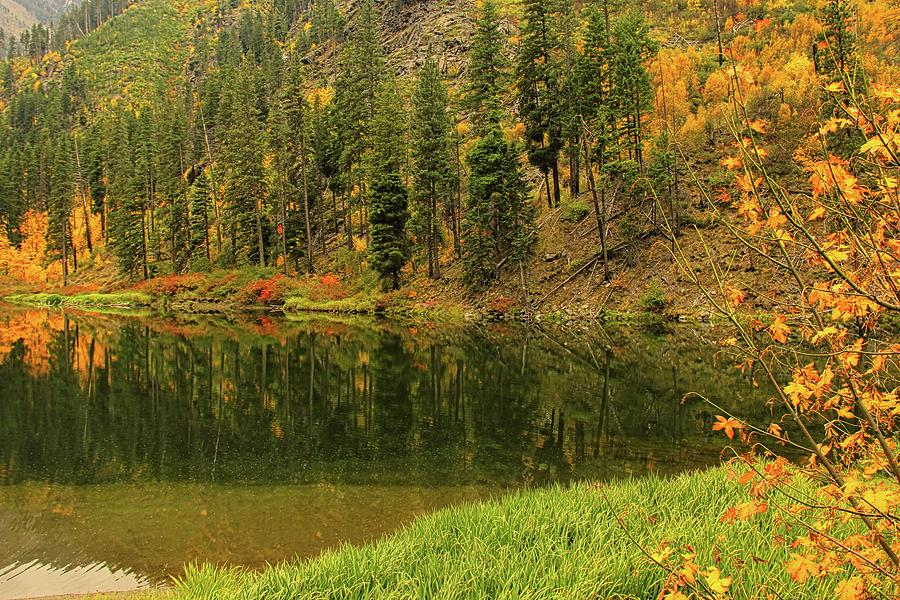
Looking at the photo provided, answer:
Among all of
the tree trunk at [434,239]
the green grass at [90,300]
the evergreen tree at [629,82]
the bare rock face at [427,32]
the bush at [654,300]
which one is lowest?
the bush at [654,300]

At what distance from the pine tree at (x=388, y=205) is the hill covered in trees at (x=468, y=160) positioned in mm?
A: 158

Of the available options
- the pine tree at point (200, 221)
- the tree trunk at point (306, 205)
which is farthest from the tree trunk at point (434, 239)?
the pine tree at point (200, 221)

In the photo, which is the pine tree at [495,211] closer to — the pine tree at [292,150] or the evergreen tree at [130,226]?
the pine tree at [292,150]

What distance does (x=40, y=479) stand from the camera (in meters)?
9.03

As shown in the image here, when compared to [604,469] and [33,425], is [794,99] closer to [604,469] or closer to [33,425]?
[604,469]

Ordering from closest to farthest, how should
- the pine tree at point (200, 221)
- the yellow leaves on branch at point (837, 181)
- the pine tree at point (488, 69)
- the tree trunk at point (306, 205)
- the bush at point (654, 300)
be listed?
1. the yellow leaves on branch at point (837, 181)
2. the bush at point (654, 300)
3. the pine tree at point (488, 69)
4. the tree trunk at point (306, 205)
5. the pine tree at point (200, 221)

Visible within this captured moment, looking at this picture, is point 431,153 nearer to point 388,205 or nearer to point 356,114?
point 388,205

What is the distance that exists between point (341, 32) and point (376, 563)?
94.6 m

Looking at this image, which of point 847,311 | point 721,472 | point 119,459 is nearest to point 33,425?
point 119,459

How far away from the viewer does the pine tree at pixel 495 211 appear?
33344 mm

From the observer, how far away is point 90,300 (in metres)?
51.5

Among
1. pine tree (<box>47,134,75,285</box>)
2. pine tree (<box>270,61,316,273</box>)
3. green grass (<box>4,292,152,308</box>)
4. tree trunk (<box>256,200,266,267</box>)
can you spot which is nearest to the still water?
tree trunk (<box>256,200,266,267</box>)

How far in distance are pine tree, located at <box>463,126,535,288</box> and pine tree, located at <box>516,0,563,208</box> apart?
2.87 metres

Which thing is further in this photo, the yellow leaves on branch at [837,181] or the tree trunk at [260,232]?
the tree trunk at [260,232]
